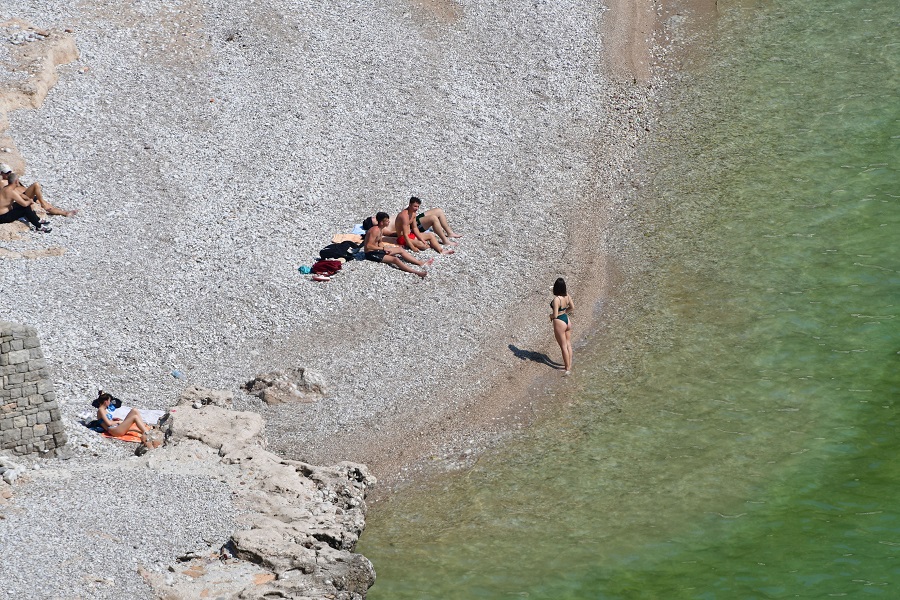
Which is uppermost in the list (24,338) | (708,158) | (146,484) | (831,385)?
(708,158)

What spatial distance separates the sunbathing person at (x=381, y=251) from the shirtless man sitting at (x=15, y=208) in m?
7.32

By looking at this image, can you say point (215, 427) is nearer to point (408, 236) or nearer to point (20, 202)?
point (408, 236)

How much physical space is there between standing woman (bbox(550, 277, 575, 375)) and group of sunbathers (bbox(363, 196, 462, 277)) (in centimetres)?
372

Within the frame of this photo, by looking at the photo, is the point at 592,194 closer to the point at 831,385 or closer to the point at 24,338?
the point at 831,385

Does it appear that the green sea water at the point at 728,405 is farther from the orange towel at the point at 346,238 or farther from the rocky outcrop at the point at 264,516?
the orange towel at the point at 346,238

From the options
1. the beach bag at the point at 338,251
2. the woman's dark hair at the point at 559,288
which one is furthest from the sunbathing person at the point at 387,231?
the woman's dark hair at the point at 559,288

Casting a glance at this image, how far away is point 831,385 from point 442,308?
7.98 meters

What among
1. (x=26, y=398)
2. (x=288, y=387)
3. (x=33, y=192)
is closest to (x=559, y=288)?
(x=288, y=387)

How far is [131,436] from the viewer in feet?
64.6

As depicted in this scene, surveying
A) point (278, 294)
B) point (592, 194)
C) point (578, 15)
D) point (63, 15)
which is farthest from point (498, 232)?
point (63, 15)

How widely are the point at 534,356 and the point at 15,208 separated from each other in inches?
475

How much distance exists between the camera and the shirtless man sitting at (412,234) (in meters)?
24.6

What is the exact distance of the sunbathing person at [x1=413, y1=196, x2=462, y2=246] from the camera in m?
25.1

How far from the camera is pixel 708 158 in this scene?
28.3m
